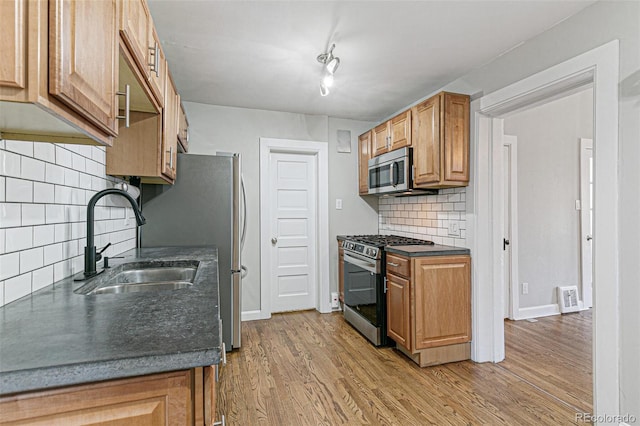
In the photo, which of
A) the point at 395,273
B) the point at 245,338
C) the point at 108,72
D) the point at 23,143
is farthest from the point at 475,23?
the point at 245,338

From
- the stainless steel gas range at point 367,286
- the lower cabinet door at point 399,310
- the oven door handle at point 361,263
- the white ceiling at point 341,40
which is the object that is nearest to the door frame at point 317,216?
the stainless steel gas range at point 367,286

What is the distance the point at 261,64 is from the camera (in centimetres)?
271

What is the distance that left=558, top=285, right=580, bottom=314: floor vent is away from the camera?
12.8 ft

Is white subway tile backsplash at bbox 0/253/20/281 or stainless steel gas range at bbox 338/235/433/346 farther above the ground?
white subway tile backsplash at bbox 0/253/20/281

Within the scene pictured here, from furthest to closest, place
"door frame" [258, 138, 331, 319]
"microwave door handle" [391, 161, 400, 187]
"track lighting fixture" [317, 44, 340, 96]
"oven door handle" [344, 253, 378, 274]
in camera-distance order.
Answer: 1. "door frame" [258, 138, 331, 319]
2. "microwave door handle" [391, 161, 400, 187]
3. "oven door handle" [344, 253, 378, 274]
4. "track lighting fixture" [317, 44, 340, 96]

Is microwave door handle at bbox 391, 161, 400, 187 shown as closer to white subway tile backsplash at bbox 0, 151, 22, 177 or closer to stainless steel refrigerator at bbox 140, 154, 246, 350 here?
stainless steel refrigerator at bbox 140, 154, 246, 350

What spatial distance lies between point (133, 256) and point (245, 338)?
1516mm

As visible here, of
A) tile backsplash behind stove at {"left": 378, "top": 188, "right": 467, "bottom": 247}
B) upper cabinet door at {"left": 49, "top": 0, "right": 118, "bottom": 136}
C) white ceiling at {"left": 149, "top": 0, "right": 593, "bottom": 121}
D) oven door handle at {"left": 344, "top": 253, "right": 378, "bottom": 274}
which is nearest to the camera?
upper cabinet door at {"left": 49, "top": 0, "right": 118, "bottom": 136}

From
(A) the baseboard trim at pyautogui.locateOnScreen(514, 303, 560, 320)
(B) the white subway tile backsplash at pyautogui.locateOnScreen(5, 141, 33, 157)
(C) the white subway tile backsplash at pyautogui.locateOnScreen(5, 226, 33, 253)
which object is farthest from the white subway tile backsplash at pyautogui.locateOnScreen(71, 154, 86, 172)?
(A) the baseboard trim at pyautogui.locateOnScreen(514, 303, 560, 320)

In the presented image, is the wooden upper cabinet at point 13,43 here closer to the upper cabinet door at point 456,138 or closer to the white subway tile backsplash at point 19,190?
the white subway tile backsplash at point 19,190

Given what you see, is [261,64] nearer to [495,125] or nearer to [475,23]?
[475,23]

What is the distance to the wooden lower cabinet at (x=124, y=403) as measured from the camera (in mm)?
646

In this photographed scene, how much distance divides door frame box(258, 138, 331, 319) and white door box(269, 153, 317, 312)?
10 cm

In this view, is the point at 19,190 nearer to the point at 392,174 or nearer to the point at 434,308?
the point at 434,308
